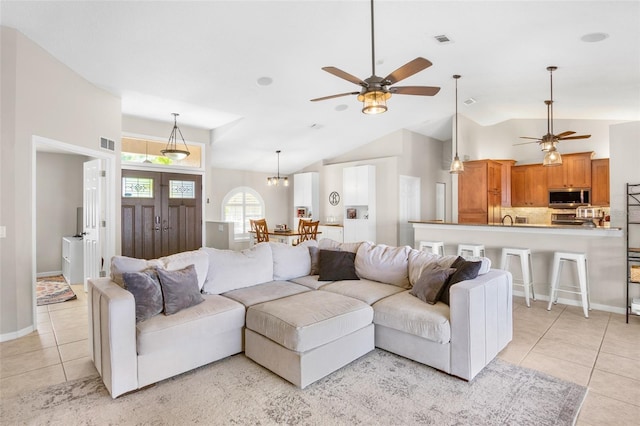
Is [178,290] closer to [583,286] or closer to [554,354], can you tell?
[554,354]

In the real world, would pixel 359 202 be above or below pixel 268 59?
below

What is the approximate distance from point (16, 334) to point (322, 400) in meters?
3.28

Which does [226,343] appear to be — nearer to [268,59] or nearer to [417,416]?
[417,416]

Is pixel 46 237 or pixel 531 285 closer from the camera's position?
pixel 531 285

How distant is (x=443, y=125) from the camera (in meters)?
8.35

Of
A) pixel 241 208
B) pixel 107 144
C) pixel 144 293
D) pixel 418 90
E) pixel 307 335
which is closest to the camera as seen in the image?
pixel 307 335

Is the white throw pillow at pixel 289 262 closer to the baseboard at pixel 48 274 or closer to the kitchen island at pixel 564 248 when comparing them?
the kitchen island at pixel 564 248

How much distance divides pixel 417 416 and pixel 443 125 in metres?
7.49

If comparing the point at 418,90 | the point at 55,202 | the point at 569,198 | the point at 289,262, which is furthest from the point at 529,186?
the point at 55,202

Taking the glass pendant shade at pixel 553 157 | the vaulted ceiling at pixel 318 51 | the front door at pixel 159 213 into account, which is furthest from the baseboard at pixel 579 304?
the front door at pixel 159 213

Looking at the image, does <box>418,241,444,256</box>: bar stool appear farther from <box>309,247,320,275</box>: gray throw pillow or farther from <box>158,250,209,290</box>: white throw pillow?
<box>158,250,209,290</box>: white throw pillow

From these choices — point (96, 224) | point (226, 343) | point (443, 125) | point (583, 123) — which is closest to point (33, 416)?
point (226, 343)

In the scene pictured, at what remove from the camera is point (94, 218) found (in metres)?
5.11

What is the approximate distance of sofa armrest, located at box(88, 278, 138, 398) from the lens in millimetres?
2324
